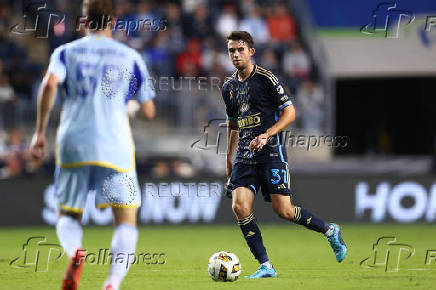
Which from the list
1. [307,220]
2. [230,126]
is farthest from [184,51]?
[307,220]

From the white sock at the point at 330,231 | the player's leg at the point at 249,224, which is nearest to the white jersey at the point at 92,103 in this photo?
the player's leg at the point at 249,224

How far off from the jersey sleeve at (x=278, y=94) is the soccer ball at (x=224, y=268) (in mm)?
1523

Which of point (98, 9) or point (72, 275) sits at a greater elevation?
point (98, 9)

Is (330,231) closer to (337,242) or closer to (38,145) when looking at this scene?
(337,242)

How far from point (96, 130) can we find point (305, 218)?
3351 millimetres

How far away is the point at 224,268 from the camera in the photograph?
8438 mm

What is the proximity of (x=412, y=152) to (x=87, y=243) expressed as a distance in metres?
15.9

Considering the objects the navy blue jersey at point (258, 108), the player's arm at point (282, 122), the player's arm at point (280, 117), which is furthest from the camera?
the navy blue jersey at point (258, 108)

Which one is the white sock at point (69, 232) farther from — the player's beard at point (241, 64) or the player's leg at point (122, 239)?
the player's beard at point (241, 64)

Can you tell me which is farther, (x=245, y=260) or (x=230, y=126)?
(x=245, y=260)

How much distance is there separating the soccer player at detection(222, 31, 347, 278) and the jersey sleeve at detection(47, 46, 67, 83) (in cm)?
261

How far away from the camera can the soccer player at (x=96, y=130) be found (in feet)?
20.9

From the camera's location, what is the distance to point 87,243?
12977 millimetres

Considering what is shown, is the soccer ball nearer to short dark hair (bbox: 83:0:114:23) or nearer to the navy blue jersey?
the navy blue jersey
